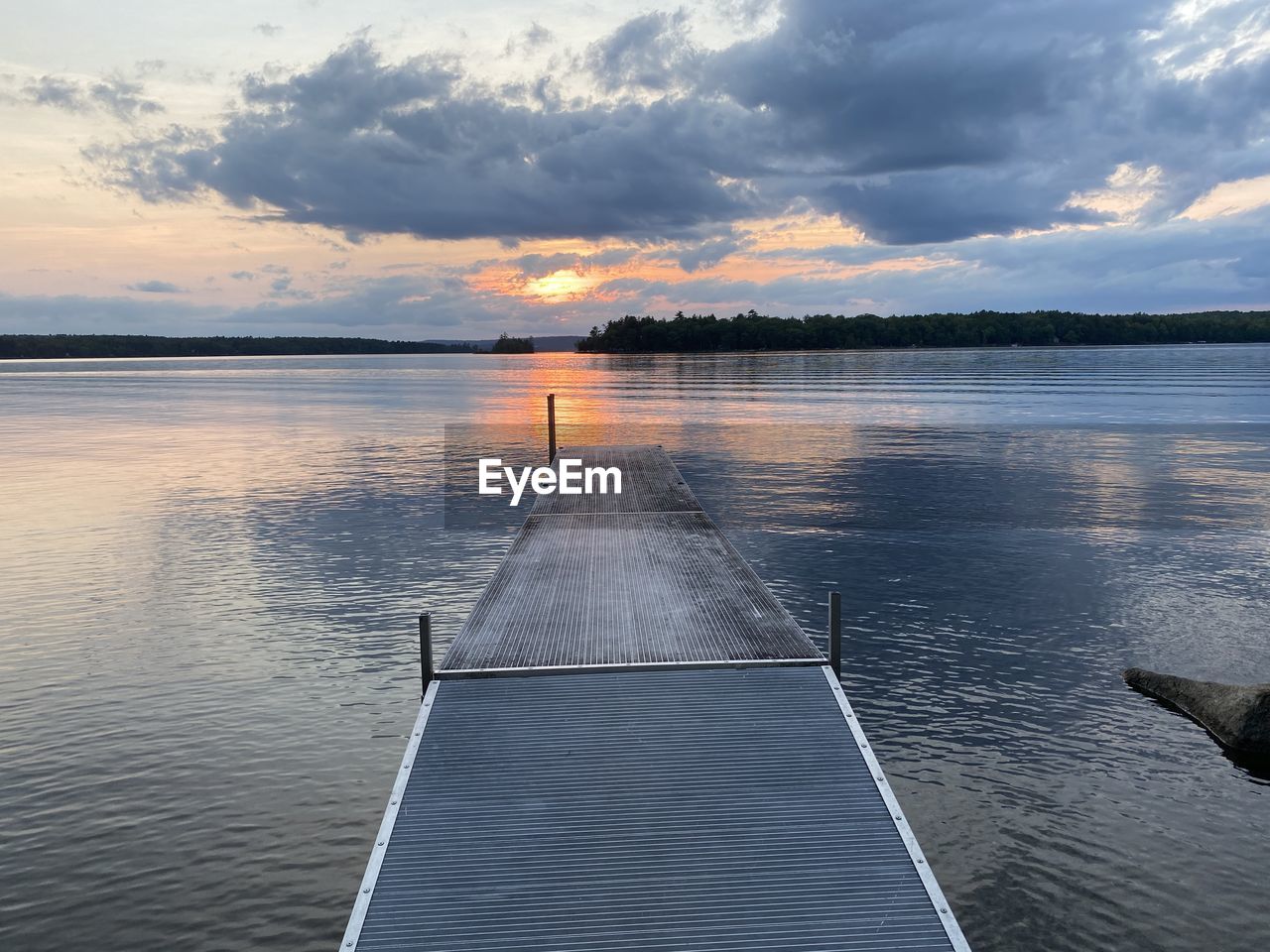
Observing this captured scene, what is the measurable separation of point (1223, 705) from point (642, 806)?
401 inches

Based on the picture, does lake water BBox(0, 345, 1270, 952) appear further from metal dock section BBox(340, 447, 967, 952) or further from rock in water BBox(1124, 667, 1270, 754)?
metal dock section BBox(340, 447, 967, 952)

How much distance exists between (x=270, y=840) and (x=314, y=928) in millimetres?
1996

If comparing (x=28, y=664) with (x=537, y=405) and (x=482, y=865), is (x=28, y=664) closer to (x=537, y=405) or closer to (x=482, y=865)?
(x=482, y=865)

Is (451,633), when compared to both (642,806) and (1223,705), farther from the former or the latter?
(1223,705)

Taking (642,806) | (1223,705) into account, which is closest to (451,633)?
(642,806)

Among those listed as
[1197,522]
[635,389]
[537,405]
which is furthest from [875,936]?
[635,389]

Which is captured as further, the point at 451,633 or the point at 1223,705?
the point at 451,633

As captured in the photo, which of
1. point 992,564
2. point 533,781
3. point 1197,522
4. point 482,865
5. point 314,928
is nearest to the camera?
point 482,865

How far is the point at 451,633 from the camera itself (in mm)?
18844

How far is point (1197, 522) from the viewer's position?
30219mm

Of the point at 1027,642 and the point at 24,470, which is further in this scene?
the point at 24,470

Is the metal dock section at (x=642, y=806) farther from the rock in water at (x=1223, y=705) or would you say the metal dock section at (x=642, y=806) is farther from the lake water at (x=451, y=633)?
the rock in water at (x=1223, y=705)

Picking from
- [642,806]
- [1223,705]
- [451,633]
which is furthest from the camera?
[451,633]

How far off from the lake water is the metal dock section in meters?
1.58
